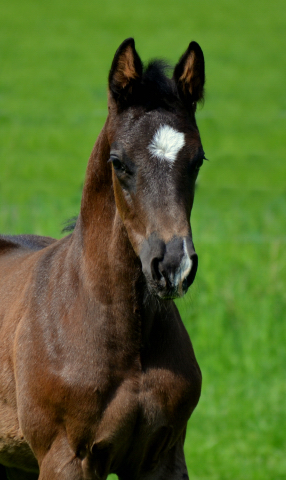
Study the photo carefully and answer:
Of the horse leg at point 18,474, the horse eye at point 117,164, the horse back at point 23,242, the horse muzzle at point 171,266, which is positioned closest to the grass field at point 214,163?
the horse muzzle at point 171,266

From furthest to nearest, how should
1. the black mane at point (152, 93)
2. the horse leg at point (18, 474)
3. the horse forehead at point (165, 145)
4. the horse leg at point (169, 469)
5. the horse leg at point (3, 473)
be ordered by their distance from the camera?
the horse leg at point (3, 473) → the horse leg at point (18, 474) → the horse leg at point (169, 469) → the black mane at point (152, 93) → the horse forehead at point (165, 145)

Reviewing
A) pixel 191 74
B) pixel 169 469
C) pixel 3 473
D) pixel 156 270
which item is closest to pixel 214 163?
pixel 3 473

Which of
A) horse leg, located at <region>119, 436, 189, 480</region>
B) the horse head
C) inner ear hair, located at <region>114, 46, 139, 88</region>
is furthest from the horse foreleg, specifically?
inner ear hair, located at <region>114, 46, 139, 88</region>

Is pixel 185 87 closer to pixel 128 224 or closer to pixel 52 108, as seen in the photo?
pixel 128 224

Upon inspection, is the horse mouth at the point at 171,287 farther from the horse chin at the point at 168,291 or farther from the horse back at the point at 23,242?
the horse back at the point at 23,242

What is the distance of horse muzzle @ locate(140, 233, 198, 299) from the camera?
2689mm

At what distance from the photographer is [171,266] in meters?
2.70

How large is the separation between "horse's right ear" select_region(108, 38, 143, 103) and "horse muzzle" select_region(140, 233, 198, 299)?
0.72 metres

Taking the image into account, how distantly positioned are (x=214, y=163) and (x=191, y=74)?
30.3 feet

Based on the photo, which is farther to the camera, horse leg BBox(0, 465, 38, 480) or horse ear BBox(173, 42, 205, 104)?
horse leg BBox(0, 465, 38, 480)

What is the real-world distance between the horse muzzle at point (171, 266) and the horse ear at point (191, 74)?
77 cm

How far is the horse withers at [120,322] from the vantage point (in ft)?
9.70


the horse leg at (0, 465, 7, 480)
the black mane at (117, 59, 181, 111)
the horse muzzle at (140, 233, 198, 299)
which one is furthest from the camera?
the horse leg at (0, 465, 7, 480)

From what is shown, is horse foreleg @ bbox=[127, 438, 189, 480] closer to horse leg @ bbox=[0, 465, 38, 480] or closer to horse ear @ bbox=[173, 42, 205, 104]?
horse leg @ bbox=[0, 465, 38, 480]
